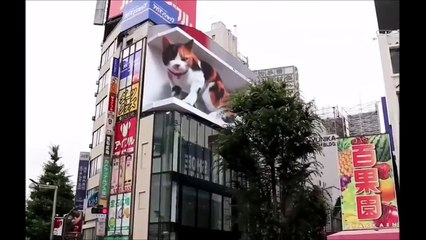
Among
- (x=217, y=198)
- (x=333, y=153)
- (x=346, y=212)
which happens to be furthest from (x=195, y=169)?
(x=333, y=153)

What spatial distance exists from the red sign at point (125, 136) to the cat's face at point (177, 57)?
4.56 metres

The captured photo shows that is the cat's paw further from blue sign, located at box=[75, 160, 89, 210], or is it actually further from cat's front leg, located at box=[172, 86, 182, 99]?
blue sign, located at box=[75, 160, 89, 210]

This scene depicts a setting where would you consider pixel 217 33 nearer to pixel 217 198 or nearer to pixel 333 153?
pixel 333 153

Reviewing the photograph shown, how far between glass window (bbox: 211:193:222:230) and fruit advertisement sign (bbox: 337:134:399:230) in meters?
12.3

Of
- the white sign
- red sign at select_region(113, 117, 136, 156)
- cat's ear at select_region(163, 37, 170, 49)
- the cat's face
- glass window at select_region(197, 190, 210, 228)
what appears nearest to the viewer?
the white sign

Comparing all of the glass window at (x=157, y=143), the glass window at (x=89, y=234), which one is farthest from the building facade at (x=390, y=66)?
the glass window at (x=89, y=234)

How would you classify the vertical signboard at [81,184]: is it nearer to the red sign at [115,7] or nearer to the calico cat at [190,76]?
the calico cat at [190,76]

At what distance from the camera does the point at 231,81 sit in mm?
34781

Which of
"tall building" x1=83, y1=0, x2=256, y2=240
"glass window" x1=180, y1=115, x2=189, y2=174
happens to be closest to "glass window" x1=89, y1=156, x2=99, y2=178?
"tall building" x1=83, y1=0, x2=256, y2=240

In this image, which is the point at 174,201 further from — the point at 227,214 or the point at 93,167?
the point at 93,167

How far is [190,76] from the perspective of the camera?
3086 cm

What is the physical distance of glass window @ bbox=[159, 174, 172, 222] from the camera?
2548 cm

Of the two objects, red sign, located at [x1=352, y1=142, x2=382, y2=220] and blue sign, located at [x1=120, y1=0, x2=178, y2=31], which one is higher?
blue sign, located at [x1=120, y1=0, x2=178, y2=31]

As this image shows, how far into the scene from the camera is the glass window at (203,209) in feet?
91.6
